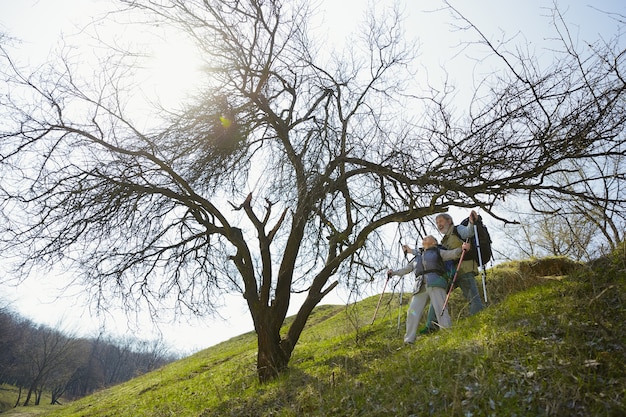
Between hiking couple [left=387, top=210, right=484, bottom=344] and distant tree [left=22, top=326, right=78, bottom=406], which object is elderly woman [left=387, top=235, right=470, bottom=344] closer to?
hiking couple [left=387, top=210, right=484, bottom=344]

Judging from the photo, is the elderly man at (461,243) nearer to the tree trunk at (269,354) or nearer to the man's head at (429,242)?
the man's head at (429,242)

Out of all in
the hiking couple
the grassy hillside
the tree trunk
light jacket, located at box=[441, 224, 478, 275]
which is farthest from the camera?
the tree trunk

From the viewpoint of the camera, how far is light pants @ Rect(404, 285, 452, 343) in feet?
19.6

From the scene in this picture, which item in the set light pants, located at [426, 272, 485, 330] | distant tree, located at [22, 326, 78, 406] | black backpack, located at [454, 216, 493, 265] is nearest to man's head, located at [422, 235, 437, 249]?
black backpack, located at [454, 216, 493, 265]

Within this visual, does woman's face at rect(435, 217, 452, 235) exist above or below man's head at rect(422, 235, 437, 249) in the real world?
above

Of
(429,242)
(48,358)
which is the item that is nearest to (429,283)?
(429,242)

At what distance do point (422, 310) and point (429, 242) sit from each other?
1.24 m

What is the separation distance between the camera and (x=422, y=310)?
248 inches

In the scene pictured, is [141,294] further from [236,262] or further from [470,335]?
[470,335]

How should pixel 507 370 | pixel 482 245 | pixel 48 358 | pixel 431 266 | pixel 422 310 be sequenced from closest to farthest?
pixel 507 370 < pixel 482 245 < pixel 422 310 < pixel 431 266 < pixel 48 358

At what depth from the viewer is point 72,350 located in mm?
58219

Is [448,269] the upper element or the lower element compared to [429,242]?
lower

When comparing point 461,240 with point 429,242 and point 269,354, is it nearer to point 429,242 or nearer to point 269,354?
point 429,242

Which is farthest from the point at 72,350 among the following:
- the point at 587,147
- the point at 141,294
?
the point at 587,147
